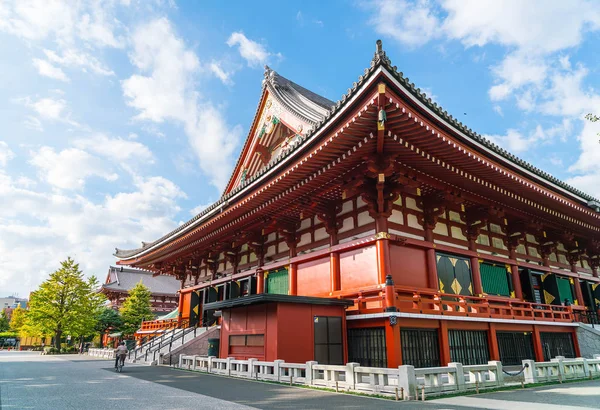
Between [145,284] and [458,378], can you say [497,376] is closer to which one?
[458,378]

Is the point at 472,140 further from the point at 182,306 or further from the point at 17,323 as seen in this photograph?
the point at 17,323

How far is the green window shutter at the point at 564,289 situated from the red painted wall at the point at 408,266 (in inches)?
399

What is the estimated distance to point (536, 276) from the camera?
63.1 feet

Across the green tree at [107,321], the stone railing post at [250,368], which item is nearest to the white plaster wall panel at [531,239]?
the stone railing post at [250,368]

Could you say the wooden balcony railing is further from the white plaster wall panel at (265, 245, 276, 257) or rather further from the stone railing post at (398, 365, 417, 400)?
the white plaster wall panel at (265, 245, 276, 257)

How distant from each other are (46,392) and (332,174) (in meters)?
9.81

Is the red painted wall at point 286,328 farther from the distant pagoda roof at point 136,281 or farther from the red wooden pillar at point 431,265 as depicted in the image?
the distant pagoda roof at point 136,281

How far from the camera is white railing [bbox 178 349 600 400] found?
8.81m

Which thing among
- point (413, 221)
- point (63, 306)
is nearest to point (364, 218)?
point (413, 221)

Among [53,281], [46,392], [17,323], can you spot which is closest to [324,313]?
[46,392]

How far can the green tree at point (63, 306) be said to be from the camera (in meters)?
33.4

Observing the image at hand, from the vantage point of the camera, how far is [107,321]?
36.7 m

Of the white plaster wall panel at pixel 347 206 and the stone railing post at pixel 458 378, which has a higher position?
the white plaster wall panel at pixel 347 206

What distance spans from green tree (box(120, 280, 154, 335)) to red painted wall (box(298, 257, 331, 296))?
96.2ft
